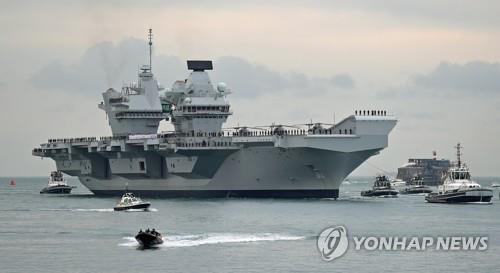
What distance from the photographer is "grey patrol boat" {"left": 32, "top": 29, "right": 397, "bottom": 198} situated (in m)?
78.9

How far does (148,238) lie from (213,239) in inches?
188

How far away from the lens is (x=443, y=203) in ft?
278

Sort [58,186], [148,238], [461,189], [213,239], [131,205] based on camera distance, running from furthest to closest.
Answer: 1. [58,186]
2. [461,189]
3. [131,205]
4. [213,239]
5. [148,238]

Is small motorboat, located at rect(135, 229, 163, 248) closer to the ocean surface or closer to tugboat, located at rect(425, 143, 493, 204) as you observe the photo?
the ocean surface

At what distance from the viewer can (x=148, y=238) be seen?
4972cm

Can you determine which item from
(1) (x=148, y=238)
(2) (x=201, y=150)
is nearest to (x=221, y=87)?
(2) (x=201, y=150)

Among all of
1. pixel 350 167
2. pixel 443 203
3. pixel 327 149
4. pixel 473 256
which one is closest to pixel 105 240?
pixel 473 256

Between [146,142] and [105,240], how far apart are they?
3430cm

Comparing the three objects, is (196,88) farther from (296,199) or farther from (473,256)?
(473,256)

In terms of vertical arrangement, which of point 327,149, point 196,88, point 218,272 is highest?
point 196,88

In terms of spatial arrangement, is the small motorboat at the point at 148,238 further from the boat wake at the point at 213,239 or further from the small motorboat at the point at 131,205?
the small motorboat at the point at 131,205

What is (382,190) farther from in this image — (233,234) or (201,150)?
(233,234)

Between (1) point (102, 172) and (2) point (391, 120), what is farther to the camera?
(1) point (102, 172)

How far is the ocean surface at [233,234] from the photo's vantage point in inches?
1773
